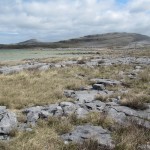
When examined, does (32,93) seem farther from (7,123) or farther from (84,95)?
(7,123)

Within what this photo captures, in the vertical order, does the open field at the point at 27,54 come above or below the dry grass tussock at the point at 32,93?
below

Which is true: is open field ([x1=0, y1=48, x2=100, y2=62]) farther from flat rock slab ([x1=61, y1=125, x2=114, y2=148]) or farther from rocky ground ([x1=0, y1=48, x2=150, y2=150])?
flat rock slab ([x1=61, y1=125, x2=114, y2=148])

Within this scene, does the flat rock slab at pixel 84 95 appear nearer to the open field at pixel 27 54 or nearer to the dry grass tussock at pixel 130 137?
the dry grass tussock at pixel 130 137

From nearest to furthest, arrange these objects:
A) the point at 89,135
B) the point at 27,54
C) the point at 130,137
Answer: the point at 130,137 → the point at 89,135 → the point at 27,54

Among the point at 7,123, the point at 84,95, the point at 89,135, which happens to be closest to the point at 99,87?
the point at 84,95

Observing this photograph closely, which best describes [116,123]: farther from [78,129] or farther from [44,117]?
[44,117]

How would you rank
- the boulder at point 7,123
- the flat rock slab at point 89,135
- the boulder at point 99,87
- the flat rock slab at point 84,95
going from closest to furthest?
the flat rock slab at point 89,135, the boulder at point 7,123, the flat rock slab at point 84,95, the boulder at point 99,87

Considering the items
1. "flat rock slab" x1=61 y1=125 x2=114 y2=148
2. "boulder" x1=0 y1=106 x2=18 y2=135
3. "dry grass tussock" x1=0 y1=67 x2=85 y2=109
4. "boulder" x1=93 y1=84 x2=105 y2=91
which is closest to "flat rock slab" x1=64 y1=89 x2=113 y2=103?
"dry grass tussock" x1=0 y1=67 x2=85 y2=109

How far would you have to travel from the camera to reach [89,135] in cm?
952

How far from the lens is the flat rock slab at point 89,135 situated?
29.6 feet

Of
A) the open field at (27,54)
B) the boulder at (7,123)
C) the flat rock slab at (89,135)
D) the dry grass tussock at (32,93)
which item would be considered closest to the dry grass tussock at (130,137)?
the flat rock slab at (89,135)

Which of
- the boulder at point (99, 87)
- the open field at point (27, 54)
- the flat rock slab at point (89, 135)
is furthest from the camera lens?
the open field at point (27, 54)

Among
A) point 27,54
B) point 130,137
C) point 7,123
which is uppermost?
point 7,123

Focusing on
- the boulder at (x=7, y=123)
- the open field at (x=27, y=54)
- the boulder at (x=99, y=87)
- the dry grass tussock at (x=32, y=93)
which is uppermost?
the boulder at (x=7, y=123)
